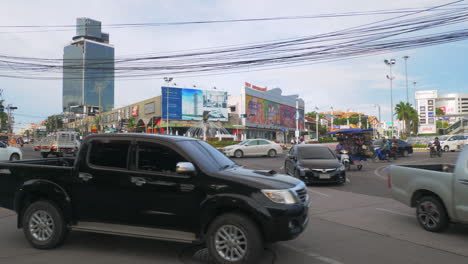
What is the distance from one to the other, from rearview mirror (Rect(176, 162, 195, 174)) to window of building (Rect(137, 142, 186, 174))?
251 millimetres

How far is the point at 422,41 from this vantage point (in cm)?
1396

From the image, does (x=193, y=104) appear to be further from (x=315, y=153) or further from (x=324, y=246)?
(x=324, y=246)

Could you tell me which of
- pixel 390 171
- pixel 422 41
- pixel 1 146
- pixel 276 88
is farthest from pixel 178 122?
pixel 390 171

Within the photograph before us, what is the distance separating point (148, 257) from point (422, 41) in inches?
549

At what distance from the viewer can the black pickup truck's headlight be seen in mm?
4234

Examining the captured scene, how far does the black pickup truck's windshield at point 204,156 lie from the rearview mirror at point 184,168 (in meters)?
0.20

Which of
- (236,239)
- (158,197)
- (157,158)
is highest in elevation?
(157,158)

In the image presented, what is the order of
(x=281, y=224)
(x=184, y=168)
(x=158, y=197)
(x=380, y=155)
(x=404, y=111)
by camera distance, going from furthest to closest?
(x=404, y=111) < (x=380, y=155) < (x=158, y=197) < (x=184, y=168) < (x=281, y=224)

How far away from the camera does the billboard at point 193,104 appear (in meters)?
62.4

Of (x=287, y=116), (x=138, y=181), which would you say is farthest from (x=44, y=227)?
(x=287, y=116)

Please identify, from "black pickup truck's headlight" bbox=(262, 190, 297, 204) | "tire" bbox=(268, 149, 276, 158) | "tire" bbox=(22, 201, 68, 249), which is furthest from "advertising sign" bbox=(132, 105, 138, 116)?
"black pickup truck's headlight" bbox=(262, 190, 297, 204)

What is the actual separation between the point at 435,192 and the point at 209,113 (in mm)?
61664

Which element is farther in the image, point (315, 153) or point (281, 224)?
point (315, 153)

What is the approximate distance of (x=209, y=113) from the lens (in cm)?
6688
